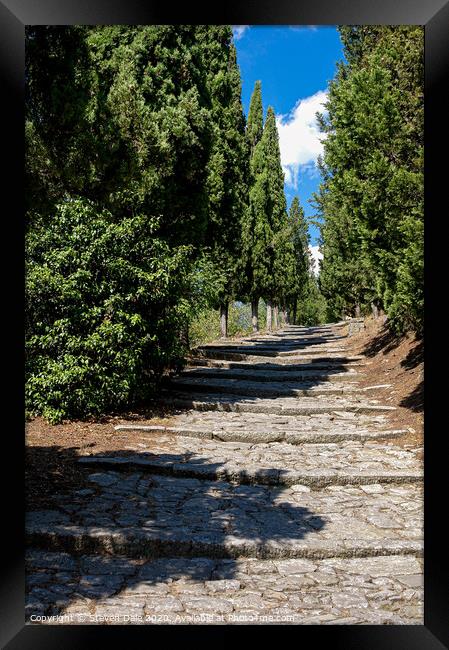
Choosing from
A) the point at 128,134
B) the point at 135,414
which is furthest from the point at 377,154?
the point at 135,414

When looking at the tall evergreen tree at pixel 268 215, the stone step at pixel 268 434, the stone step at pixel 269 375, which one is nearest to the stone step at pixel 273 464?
the stone step at pixel 268 434

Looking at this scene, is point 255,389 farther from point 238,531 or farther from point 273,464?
point 238,531

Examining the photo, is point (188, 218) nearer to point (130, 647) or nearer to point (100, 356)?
point (100, 356)

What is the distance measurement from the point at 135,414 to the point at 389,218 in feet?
15.4

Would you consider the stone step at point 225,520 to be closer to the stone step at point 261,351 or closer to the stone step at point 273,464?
the stone step at point 273,464

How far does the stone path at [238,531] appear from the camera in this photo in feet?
10.6

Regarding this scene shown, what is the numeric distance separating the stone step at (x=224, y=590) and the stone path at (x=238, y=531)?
10mm

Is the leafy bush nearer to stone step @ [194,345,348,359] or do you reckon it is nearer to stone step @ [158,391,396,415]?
stone step @ [158,391,396,415]

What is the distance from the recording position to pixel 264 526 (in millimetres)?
4363

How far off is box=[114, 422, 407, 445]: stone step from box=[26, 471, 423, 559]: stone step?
1576 millimetres

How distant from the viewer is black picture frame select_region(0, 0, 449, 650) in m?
2.74

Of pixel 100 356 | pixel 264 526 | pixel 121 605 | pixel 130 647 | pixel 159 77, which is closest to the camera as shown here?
pixel 130 647

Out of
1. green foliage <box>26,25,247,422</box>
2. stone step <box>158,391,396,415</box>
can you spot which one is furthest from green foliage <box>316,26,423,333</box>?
green foliage <box>26,25,247,422</box>
